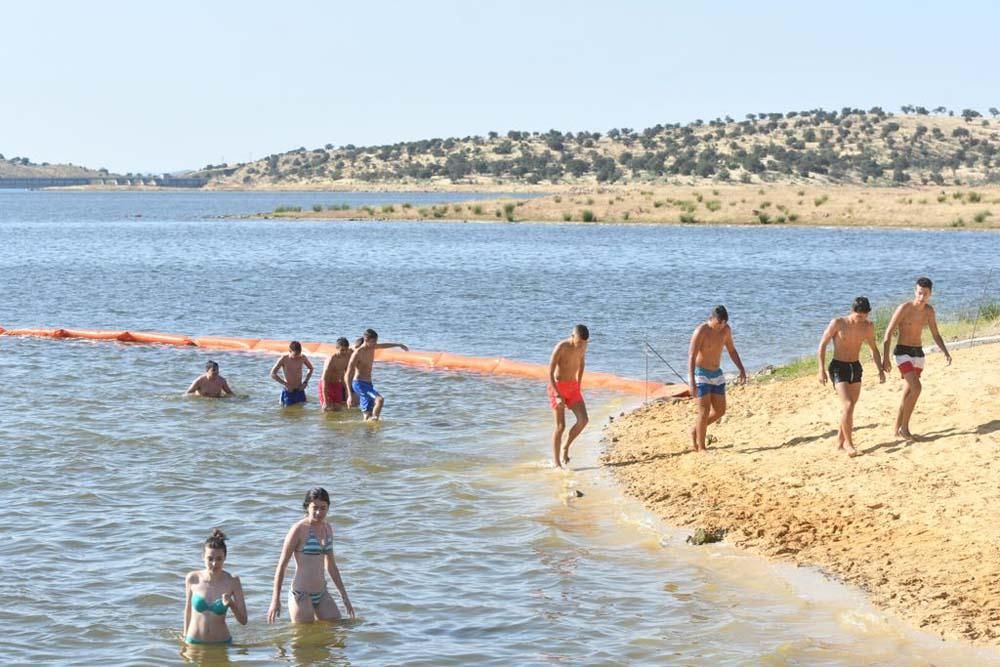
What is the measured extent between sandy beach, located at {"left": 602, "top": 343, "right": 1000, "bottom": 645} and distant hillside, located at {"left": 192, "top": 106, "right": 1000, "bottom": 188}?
93.9m

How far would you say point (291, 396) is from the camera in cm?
1998

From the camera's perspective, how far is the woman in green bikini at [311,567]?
10.1 meters

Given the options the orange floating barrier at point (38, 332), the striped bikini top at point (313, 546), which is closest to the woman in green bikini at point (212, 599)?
the striped bikini top at point (313, 546)

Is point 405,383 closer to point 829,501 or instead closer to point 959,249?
point 829,501

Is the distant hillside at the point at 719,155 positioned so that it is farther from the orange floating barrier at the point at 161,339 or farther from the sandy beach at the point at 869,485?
the sandy beach at the point at 869,485

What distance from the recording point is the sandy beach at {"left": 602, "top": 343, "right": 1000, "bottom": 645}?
35.7ft

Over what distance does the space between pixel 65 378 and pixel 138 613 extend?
13.0 metres

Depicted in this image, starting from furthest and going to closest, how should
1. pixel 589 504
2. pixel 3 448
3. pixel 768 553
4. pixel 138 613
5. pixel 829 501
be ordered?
pixel 3 448 < pixel 589 504 < pixel 829 501 < pixel 768 553 < pixel 138 613

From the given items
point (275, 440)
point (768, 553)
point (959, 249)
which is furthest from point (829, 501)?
point (959, 249)

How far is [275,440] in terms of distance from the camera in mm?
17938

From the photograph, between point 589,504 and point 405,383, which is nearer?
point 589,504

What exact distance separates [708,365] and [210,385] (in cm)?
869

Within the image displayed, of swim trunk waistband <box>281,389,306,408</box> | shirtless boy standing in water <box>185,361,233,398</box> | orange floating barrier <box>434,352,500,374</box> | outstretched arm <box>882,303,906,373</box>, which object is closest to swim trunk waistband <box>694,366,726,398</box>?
outstretched arm <box>882,303,906,373</box>

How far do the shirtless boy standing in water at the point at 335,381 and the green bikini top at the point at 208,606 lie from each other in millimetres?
9436
